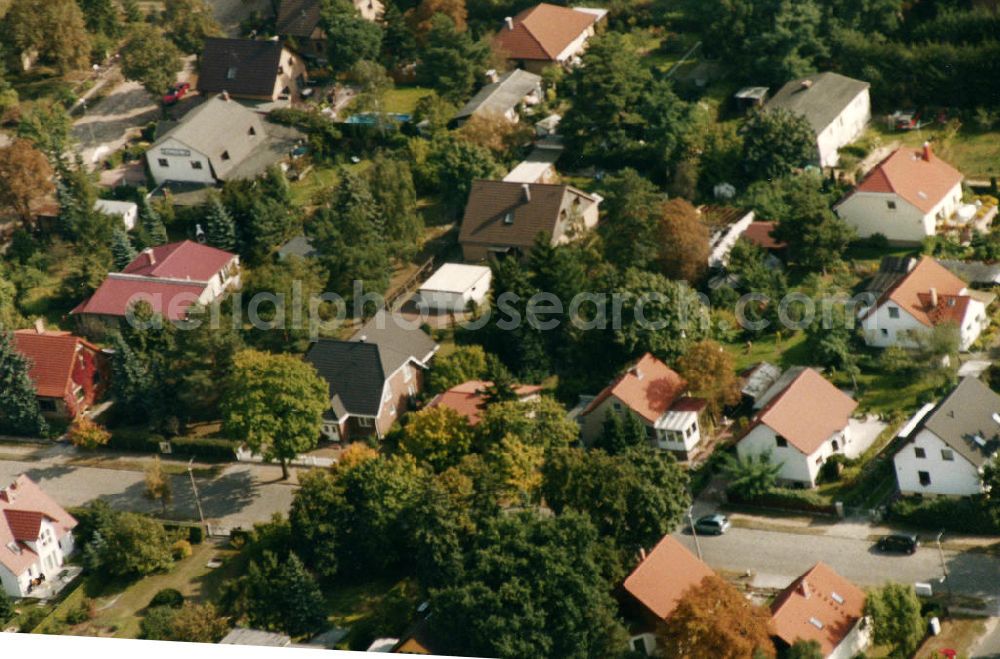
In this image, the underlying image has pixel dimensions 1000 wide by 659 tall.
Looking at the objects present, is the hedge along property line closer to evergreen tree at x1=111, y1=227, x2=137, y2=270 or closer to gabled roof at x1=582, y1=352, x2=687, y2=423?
evergreen tree at x1=111, y1=227, x2=137, y2=270

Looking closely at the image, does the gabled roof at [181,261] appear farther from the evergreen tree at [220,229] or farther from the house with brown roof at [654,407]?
the house with brown roof at [654,407]

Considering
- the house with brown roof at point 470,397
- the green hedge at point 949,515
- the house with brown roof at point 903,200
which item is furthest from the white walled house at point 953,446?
the house with brown roof at point 903,200

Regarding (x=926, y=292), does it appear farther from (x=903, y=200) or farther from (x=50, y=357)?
(x=50, y=357)

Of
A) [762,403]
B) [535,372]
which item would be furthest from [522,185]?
[762,403]

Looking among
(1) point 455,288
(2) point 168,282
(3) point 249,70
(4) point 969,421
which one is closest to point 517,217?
(1) point 455,288

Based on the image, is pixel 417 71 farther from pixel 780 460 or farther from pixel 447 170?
pixel 780 460
